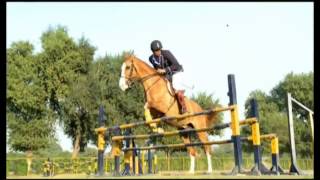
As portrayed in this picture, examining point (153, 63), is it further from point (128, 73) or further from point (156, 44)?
point (128, 73)

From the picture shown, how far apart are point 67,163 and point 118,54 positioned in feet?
60.8

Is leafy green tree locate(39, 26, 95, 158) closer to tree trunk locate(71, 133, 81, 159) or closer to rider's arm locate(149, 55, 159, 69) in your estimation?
tree trunk locate(71, 133, 81, 159)

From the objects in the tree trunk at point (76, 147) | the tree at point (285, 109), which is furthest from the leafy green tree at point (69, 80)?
the tree at point (285, 109)

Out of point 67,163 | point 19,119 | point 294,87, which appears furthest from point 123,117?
point 294,87

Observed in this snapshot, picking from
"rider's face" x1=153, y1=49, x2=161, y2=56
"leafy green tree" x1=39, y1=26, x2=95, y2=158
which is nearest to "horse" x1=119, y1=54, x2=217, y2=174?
"rider's face" x1=153, y1=49, x2=161, y2=56

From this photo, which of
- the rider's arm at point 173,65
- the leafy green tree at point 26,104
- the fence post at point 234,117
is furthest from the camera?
the leafy green tree at point 26,104

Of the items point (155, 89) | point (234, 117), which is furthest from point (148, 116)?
point (234, 117)

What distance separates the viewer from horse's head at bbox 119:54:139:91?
33.3ft

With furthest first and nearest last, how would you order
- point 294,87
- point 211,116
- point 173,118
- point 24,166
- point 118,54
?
point 294,87
point 118,54
point 24,166
point 211,116
point 173,118

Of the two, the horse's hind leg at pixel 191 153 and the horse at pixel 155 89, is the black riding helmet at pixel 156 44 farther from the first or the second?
the horse's hind leg at pixel 191 153

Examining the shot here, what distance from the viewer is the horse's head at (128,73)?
33.3 feet
